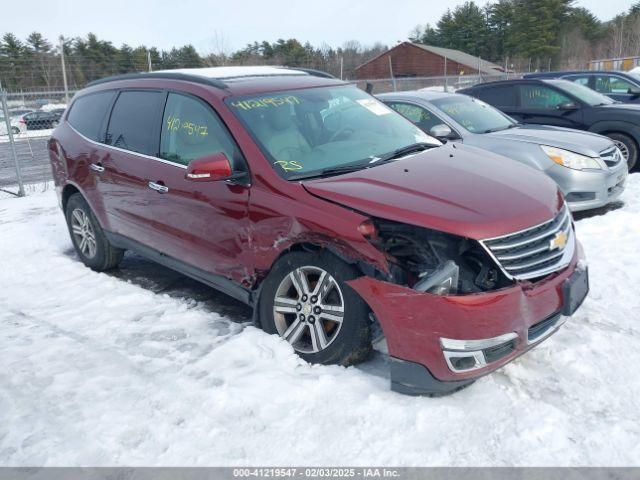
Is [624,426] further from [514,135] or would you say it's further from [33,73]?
Answer: [33,73]

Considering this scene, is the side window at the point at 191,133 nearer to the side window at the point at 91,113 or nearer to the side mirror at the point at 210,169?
the side mirror at the point at 210,169

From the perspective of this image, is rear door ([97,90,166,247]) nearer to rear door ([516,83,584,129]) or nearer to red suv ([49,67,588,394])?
red suv ([49,67,588,394])

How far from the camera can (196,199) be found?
157 inches

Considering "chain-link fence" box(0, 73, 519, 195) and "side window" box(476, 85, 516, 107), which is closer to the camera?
"side window" box(476, 85, 516, 107)

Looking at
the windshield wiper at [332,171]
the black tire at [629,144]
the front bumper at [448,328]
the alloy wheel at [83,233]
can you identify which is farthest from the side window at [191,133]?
the black tire at [629,144]

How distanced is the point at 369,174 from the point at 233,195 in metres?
0.93

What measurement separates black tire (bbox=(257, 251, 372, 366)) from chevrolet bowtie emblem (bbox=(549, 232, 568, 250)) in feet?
3.71

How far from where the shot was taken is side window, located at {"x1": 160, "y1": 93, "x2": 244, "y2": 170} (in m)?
3.85

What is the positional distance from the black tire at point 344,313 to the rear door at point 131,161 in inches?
63.5

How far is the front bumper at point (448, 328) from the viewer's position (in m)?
2.78

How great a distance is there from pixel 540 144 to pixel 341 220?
14.5 ft

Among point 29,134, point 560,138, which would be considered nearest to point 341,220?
point 560,138

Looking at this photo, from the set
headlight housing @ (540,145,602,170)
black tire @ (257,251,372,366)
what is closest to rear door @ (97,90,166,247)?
black tire @ (257,251,372,366)

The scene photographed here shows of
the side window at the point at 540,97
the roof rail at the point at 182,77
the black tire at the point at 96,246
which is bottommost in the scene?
the black tire at the point at 96,246
